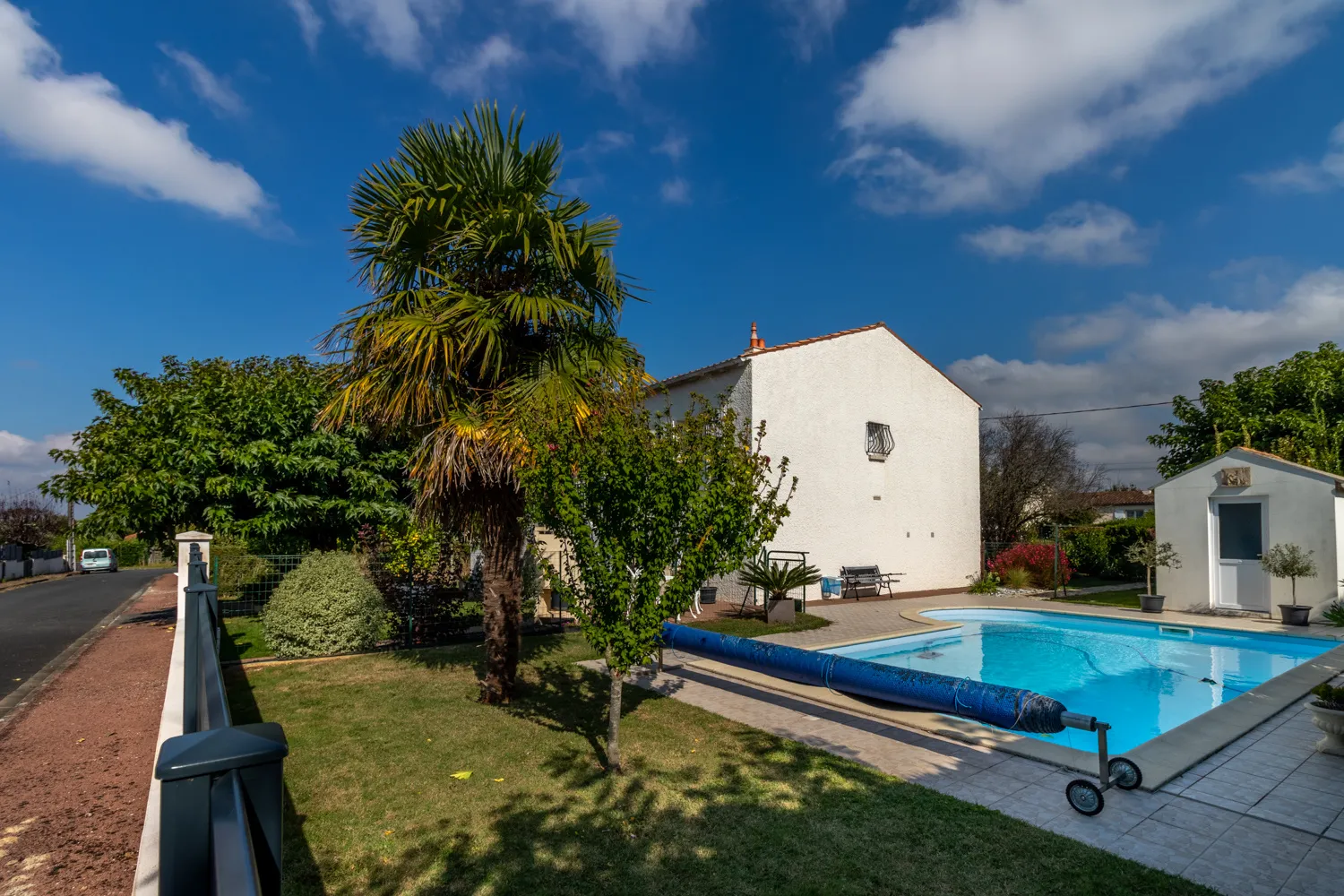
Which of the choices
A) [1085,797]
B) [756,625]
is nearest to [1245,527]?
[756,625]

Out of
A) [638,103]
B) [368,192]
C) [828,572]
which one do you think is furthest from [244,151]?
[828,572]

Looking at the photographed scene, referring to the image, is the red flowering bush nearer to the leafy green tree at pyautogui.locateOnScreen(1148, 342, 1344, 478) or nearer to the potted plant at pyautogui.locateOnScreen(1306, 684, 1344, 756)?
the leafy green tree at pyautogui.locateOnScreen(1148, 342, 1344, 478)

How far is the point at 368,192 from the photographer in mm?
7820

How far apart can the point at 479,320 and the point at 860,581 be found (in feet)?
46.8

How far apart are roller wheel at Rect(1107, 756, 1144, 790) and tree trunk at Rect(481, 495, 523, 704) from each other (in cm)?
599

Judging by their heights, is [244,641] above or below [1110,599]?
below

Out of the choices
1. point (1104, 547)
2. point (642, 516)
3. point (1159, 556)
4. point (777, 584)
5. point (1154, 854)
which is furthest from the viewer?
point (1104, 547)

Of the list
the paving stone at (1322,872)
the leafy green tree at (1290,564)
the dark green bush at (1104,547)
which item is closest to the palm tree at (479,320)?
the paving stone at (1322,872)

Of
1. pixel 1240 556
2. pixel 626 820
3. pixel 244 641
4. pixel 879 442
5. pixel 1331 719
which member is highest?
pixel 879 442

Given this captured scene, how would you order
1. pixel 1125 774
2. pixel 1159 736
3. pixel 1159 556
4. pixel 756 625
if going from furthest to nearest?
pixel 1159 556 < pixel 756 625 < pixel 1159 736 < pixel 1125 774

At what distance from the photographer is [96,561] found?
3878 centimetres

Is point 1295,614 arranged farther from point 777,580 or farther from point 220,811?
point 220,811

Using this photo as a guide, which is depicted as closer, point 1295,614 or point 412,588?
point 412,588

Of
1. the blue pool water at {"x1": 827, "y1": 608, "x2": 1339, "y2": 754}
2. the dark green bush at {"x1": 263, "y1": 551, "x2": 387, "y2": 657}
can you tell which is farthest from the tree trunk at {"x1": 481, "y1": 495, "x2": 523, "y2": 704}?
the blue pool water at {"x1": 827, "y1": 608, "x2": 1339, "y2": 754}
